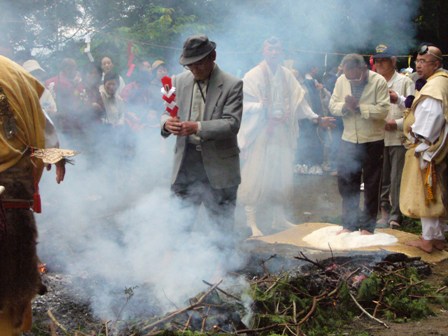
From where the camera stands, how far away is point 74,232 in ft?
20.4

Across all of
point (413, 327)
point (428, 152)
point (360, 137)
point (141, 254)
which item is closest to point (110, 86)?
point (360, 137)

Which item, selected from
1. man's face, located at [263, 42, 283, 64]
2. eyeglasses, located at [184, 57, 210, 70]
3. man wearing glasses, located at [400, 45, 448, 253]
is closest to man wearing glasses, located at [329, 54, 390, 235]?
man wearing glasses, located at [400, 45, 448, 253]

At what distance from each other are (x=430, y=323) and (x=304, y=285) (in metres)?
0.98

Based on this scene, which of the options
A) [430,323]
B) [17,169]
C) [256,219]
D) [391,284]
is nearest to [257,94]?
[256,219]

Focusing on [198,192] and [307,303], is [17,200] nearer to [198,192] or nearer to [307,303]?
[307,303]

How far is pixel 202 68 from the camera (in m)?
5.28

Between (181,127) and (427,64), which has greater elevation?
(427,64)

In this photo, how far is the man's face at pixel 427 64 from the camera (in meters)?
6.22

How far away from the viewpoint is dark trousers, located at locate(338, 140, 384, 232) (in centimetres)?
702

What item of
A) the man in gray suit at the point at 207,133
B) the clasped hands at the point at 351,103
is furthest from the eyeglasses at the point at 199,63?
the clasped hands at the point at 351,103

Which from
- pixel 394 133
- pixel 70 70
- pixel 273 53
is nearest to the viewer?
pixel 273 53

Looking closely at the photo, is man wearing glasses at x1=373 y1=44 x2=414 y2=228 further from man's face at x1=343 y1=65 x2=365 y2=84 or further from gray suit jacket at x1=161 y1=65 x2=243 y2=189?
gray suit jacket at x1=161 y1=65 x2=243 y2=189

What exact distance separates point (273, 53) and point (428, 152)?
2.29 meters

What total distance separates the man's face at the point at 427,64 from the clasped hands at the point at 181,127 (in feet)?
8.91
